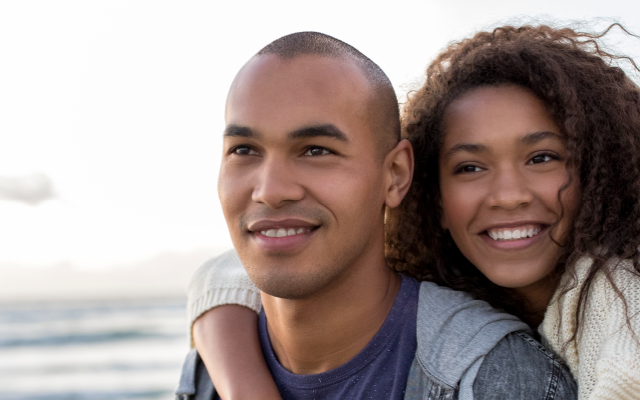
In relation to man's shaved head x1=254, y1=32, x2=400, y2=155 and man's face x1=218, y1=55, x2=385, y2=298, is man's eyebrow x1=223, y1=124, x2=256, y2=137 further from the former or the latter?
man's shaved head x1=254, y1=32, x2=400, y2=155

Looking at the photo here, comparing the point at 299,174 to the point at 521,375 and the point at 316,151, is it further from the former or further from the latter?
the point at 521,375

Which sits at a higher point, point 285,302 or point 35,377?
point 285,302

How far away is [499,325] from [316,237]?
0.77 m

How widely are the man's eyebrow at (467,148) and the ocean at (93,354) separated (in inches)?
479

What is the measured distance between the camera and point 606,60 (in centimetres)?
279

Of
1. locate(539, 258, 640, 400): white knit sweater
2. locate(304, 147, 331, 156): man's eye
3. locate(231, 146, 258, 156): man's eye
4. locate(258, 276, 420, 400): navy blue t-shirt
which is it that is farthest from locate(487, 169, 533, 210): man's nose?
locate(231, 146, 258, 156): man's eye

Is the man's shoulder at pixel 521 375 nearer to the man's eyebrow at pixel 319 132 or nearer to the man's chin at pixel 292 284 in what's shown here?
the man's chin at pixel 292 284

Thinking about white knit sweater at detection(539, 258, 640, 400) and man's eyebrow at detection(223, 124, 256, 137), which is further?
man's eyebrow at detection(223, 124, 256, 137)

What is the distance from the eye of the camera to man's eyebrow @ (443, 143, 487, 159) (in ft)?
8.46

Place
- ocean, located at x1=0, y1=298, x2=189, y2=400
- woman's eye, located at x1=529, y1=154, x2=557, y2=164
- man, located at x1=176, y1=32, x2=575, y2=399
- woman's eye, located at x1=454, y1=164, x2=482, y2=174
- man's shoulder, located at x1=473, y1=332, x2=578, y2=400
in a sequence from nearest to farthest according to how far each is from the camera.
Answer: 1. man's shoulder, located at x1=473, y1=332, x2=578, y2=400
2. man, located at x1=176, y1=32, x2=575, y2=399
3. woman's eye, located at x1=529, y1=154, x2=557, y2=164
4. woman's eye, located at x1=454, y1=164, x2=482, y2=174
5. ocean, located at x1=0, y1=298, x2=189, y2=400

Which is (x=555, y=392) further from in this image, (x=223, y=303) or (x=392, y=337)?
(x=223, y=303)

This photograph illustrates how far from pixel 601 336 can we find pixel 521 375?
11.9 inches

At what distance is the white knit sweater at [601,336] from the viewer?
1850 millimetres

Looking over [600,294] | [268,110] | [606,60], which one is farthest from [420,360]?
[606,60]
